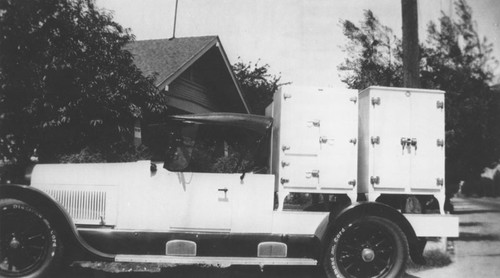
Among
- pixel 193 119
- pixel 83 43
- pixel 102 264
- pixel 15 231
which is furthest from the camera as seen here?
pixel 83 43

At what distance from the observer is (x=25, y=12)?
746 centimetres

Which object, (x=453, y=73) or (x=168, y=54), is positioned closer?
(x=453, y=73)

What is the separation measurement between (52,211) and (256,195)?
7.14 feet

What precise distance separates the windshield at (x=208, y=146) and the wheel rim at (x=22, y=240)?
4.84 ft

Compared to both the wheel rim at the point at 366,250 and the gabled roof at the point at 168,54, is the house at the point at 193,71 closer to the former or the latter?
the gabled roof at the point at 168,54

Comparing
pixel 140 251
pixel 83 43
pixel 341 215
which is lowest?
pixel 140 251

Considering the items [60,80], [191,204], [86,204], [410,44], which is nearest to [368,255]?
[191,204]

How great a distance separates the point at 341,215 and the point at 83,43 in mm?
5834

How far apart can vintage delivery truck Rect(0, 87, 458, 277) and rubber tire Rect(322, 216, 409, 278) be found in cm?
1

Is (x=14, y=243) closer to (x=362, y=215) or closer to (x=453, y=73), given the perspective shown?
(x=362, y=215)

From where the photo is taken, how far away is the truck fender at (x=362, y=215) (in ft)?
16.1

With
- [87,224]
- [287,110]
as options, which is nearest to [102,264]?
[87,224]

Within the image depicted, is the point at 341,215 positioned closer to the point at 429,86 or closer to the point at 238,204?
the point at 238,204

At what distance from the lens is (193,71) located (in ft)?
48.5
